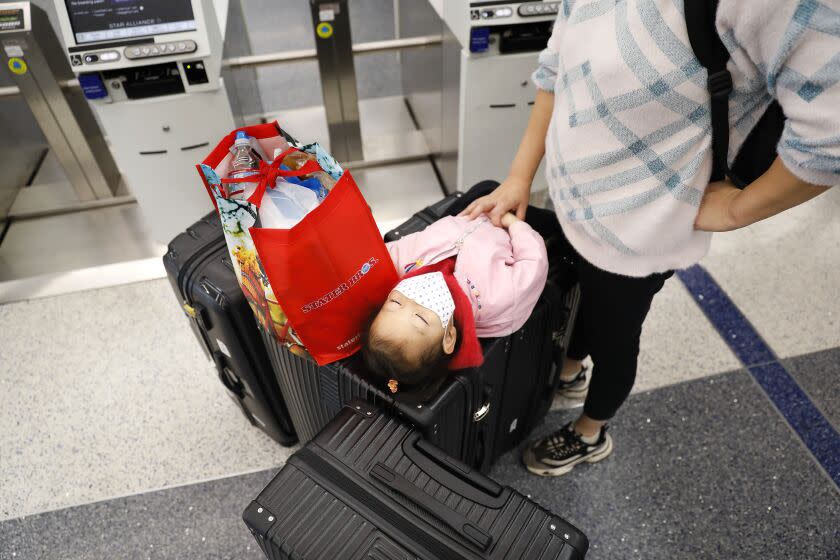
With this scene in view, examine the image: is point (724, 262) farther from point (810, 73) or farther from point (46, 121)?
point (46, 121)

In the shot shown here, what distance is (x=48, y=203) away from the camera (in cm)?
289

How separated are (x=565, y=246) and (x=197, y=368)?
56.6 inches

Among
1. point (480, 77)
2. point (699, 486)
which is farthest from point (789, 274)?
point (480, 77)

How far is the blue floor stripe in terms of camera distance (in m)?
1.78

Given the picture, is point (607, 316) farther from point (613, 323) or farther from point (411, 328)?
point (411, 328)

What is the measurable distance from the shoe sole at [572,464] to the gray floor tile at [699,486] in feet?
0.08

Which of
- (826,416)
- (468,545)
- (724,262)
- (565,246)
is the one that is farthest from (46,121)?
(826,416)

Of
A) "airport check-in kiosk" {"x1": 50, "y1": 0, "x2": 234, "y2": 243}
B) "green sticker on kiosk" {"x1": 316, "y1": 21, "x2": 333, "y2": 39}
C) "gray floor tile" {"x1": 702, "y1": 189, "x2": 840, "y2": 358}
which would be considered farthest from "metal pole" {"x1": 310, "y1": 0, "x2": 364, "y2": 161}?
"gray floor tile" {"x1": 702, "y1": 189, "x2": 840, "y2": 358}

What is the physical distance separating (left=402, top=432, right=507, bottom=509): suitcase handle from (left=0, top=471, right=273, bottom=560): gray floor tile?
2.78 feet

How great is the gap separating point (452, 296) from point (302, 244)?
0.35 m

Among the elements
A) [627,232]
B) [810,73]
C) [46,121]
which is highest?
[810,73]

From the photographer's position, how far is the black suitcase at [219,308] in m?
1.31

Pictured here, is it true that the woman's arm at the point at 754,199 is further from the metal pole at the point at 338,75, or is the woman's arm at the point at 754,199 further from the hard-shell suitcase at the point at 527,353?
the metal pole at the point at 338,75

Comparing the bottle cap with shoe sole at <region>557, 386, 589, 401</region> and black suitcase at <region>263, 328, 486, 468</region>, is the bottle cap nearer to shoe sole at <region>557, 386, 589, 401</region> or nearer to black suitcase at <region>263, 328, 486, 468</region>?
black suitcase at <region>263, 328, 486, 468</region>
